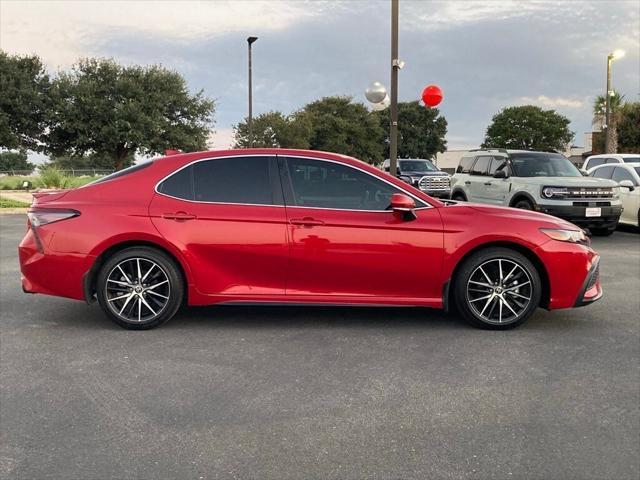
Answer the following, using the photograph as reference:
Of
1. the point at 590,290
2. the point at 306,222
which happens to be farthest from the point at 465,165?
the point at 306,222

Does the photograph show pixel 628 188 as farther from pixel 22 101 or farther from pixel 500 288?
pixel 22 101

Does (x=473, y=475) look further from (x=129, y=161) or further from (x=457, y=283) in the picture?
(x=129, y=161)

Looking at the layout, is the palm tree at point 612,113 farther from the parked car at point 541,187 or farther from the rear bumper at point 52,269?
the rear bumper at point 52,269

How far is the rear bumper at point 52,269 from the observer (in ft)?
18.1

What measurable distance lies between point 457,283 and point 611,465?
2.63 m

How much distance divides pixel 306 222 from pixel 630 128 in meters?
58.0

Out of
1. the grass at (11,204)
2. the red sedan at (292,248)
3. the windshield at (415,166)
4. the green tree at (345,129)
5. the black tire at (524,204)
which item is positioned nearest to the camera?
the red sedan at (292,248)

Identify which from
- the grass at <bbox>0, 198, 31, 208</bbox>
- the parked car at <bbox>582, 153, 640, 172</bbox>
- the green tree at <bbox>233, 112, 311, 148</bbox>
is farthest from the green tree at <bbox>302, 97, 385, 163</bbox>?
the parked car at <bbox>582, 153, 640, 172</bbox>

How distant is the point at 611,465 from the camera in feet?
10.1

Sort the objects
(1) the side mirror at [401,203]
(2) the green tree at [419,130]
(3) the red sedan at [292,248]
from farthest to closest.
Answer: (2) the green tree at [419,130]
(3) the red sedan at [292,248]
(1) the side mirror at [401,203]

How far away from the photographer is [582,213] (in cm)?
1212

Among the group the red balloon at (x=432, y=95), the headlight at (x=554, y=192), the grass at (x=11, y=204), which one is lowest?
the grass at (x=11, y=204)

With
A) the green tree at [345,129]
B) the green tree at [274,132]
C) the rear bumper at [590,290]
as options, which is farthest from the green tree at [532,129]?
the rear bumper at [590,290]

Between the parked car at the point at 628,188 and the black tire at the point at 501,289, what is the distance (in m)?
9.24
